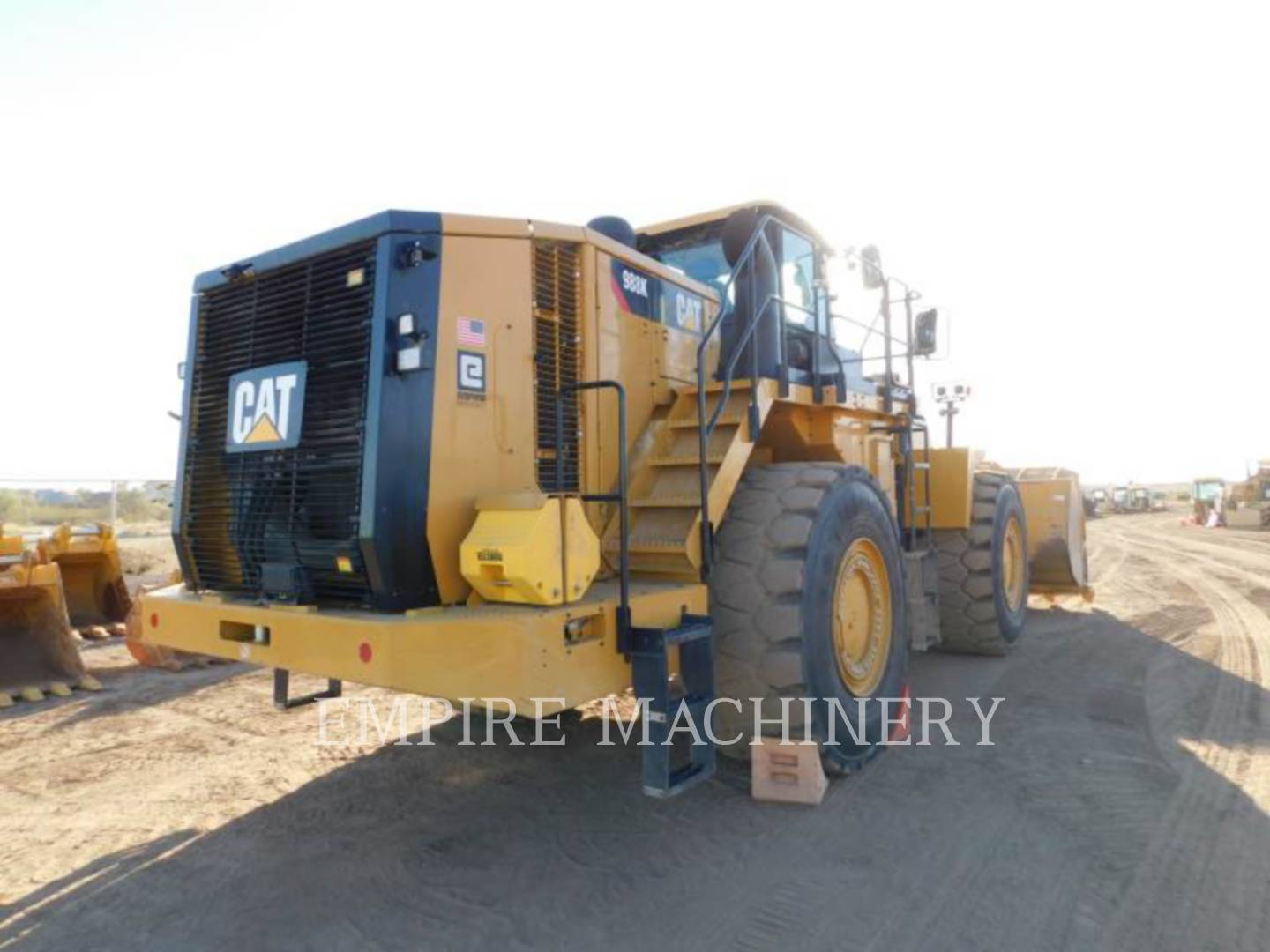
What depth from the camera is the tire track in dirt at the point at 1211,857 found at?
2986 millimetres

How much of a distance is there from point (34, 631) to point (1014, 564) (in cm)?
918

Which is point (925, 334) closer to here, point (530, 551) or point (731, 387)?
point (731, 387)

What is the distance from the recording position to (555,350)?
159 inches

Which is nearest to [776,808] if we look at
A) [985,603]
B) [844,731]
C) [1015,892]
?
[844,731]

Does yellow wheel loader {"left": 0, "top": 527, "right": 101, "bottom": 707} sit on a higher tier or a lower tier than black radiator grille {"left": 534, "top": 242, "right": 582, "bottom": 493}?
lower

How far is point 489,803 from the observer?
14.3 ft

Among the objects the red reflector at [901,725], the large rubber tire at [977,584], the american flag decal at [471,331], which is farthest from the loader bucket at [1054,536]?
the american flag decal at [471,331]

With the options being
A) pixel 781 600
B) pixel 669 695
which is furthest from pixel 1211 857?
pixel 669 695

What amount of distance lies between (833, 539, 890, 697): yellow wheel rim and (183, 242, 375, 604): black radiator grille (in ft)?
8.29

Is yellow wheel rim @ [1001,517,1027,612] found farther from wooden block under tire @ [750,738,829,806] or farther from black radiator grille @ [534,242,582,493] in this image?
black radiator grille @ [534,242,582,493]

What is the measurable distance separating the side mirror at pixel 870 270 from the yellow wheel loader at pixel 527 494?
1.12 meters

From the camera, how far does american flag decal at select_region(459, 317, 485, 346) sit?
12.0 ft

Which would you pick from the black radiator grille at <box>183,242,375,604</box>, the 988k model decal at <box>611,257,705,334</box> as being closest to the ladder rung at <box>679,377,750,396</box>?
the 988k model decal at <box>611,257,705,334</box>

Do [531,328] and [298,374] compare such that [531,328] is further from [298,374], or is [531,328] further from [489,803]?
[489,803]
